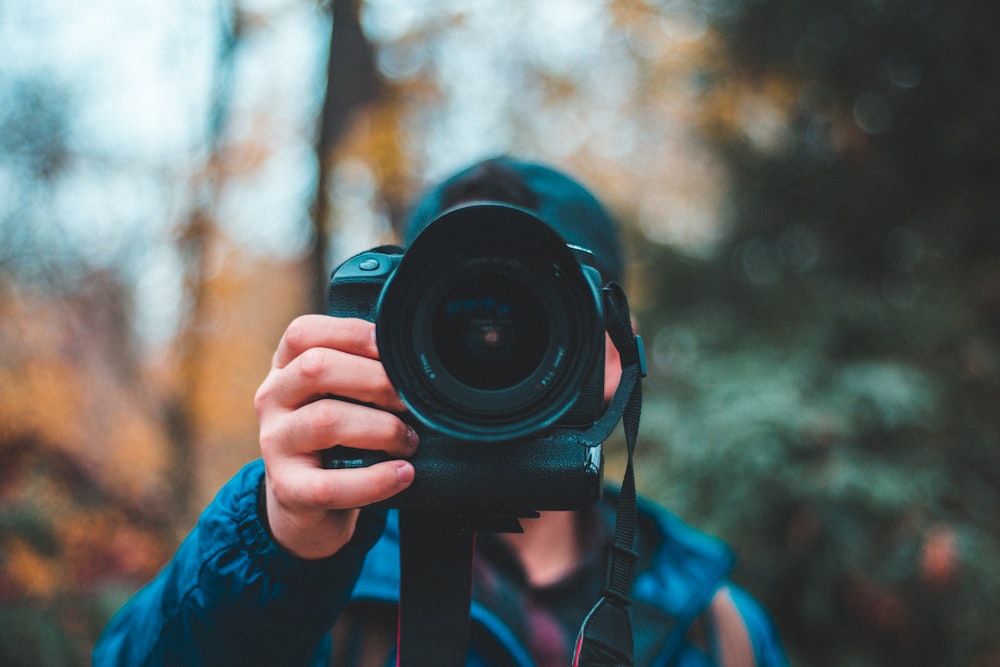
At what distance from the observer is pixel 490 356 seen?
86cm

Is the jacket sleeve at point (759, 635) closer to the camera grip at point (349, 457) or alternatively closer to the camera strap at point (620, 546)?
the camera strap at point (620, 546)

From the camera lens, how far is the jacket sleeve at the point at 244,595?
842 mm

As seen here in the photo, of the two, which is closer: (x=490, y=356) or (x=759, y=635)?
(x=490, y=356)

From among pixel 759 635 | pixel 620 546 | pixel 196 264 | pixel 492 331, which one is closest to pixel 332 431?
pixel 492 331

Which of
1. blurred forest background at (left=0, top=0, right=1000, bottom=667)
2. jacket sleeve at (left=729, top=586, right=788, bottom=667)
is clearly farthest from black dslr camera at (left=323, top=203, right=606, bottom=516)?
blurred forest background at (left=0, top=0, right=1000, bottom=667)

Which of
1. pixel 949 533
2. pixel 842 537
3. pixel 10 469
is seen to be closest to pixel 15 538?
pixel 10 469

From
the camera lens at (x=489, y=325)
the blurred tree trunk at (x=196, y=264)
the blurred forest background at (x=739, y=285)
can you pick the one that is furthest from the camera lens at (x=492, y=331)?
the blurred tree trunk at (x=196, y=264)

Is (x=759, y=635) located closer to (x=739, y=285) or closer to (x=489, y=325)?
(x=489, y=325)

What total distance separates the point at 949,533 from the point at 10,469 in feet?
11.1

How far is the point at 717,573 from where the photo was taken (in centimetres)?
122

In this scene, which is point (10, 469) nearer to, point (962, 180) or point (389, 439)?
point (389, 439)

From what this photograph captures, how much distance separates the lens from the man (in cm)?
81

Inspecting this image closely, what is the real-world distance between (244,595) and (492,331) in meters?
0.43

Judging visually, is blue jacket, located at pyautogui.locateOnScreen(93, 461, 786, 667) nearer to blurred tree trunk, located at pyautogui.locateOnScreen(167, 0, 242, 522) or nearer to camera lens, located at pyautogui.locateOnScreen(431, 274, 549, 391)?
camera lens, located at pyautogui.locateOnScreen(431, 274, 549, 391)
